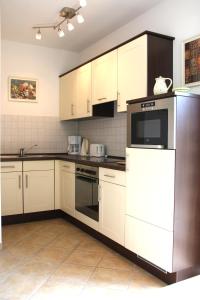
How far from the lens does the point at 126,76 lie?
2.91 meters

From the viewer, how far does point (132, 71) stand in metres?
2.81

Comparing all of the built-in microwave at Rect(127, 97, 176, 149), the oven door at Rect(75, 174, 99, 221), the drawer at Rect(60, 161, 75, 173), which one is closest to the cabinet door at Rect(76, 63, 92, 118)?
the drawer at Rect(60, 161, 75, 173)

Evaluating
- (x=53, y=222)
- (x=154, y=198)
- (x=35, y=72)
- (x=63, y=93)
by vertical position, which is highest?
(x=35, y=72)

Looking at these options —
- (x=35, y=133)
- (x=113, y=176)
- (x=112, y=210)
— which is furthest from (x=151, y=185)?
(x=35, y=133)

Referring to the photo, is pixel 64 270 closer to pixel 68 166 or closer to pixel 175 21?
pixel 68 166

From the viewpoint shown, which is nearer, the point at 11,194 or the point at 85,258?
the point at 85,258

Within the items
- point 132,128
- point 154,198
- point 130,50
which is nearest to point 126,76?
point 130,50

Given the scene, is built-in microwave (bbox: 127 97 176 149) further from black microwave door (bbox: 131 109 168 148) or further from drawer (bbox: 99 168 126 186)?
drawer (bbox: 99 168 126 186)

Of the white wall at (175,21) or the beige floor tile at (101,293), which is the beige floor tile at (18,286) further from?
the white wall at (175,21)

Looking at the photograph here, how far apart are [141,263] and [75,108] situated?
2.37 meters

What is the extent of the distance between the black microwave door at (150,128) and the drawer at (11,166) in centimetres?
185

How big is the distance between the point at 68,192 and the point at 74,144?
0.91 m

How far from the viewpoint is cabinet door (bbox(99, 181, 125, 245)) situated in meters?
2.64

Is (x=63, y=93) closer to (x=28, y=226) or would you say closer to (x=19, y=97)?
(x=19, y=97)
